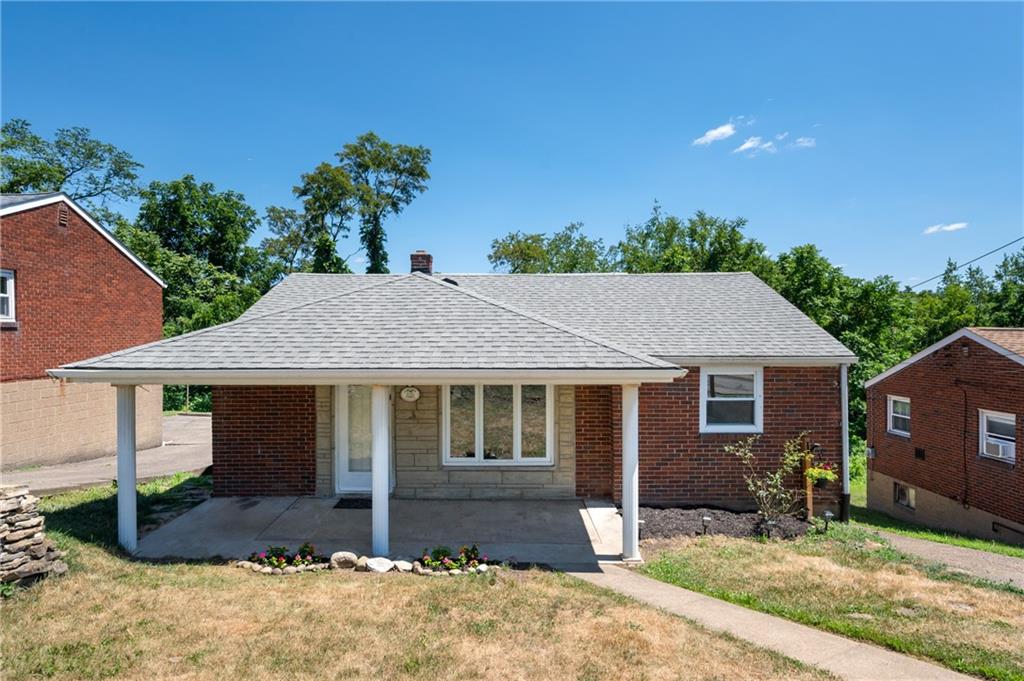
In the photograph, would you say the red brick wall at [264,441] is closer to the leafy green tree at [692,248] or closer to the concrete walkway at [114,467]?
the concrete walkway at [114,467]

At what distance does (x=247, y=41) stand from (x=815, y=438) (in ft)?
48.2

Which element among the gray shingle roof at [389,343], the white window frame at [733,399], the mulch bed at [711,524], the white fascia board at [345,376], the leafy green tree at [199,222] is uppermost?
the leafy green tree at [199,222]

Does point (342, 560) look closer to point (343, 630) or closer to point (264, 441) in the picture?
point (343, 630)

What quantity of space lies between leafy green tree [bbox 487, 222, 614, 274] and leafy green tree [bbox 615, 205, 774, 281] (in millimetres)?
2134

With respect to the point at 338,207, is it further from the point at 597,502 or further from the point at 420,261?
the point at 597,502

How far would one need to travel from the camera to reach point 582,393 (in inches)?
393

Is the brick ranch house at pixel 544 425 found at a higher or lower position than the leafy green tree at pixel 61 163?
lower

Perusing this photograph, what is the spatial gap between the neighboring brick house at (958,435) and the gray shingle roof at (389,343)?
1159cm

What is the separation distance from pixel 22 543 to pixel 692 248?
1555 inches

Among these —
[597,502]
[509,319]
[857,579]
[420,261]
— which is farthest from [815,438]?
[420,261]

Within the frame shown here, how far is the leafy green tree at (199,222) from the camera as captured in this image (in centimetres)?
3456

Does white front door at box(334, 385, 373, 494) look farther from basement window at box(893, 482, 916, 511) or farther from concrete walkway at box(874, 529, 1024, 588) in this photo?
basement window at box(893, 482, 916, 511)

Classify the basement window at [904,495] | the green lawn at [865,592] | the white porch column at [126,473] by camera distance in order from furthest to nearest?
the basement window at [904,495], the white porch column at [126,473], the green lawn at [865,592]

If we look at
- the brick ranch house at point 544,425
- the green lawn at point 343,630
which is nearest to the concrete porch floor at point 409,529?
the brick ranch house at point 544,425
